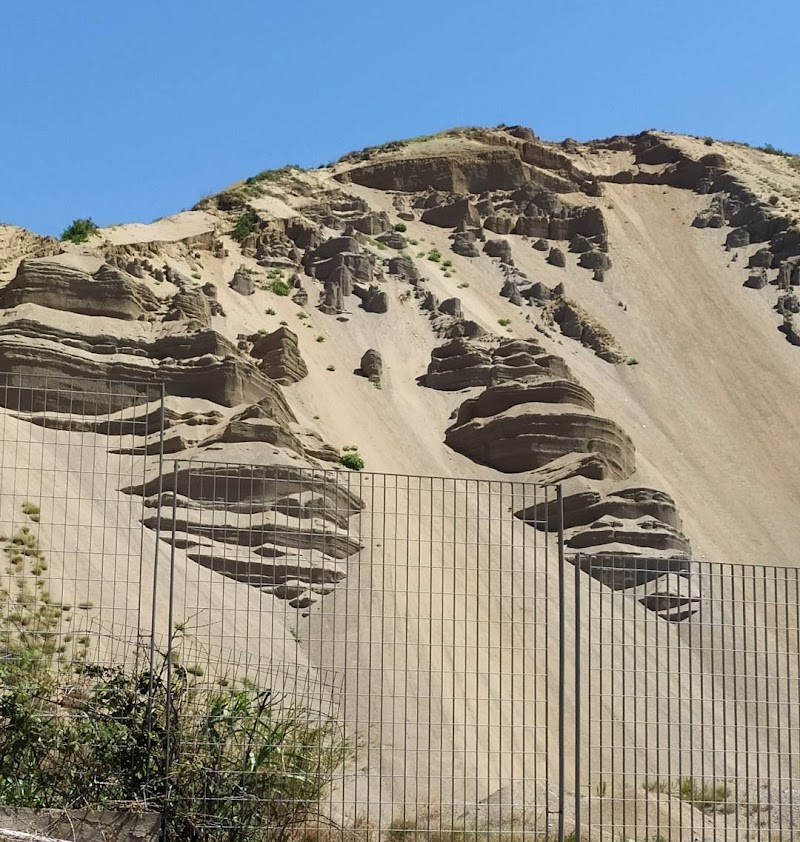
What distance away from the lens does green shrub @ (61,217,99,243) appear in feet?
149

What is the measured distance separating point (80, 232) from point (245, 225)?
796 cm

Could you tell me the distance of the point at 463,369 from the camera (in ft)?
145

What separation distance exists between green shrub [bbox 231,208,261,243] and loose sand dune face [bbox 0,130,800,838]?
0.17 metres

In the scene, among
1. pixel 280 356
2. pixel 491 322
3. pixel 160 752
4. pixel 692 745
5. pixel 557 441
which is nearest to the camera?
pixel 160 752

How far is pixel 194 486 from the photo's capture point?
95.9 feet

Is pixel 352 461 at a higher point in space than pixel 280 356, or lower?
lower

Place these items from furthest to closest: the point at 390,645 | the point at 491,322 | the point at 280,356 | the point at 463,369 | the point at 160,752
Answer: the point at 491,322
the point at 463,369
the point at 280,356
the point at 390,645
the point at 160,752

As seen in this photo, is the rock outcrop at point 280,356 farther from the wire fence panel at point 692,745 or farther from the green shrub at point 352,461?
the wire fence panel at point 692,745

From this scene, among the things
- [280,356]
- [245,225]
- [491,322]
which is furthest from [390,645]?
[245,225]

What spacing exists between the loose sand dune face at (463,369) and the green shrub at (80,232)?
58cm

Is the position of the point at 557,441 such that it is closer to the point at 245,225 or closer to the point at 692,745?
the point at 245,225

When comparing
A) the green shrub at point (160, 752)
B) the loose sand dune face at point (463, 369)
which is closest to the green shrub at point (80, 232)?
the loose sand dune face at point (463, 369)

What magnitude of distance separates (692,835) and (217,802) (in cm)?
412

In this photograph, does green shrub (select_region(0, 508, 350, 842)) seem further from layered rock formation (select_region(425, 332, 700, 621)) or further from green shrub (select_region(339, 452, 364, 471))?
green shrub (select_region(339, 452, 364, 471))
